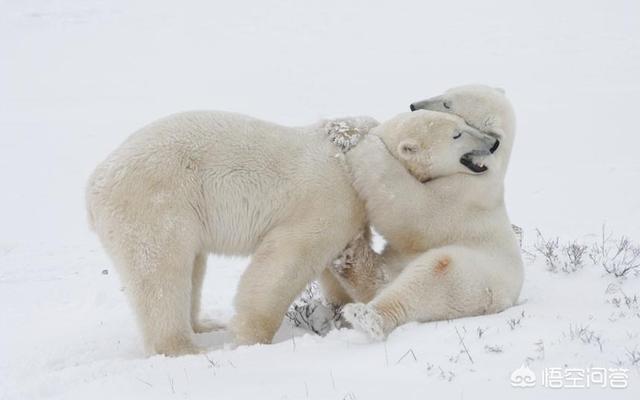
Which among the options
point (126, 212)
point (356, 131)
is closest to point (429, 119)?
point (356, 131)

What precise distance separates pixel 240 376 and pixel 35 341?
2453 mm

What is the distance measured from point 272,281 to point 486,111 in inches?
76.0

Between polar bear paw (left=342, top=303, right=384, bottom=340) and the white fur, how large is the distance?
2.16ft

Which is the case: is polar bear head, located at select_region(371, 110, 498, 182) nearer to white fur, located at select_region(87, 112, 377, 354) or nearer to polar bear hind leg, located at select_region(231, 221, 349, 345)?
white fur, located at select_region(87, 112, 377, 354)

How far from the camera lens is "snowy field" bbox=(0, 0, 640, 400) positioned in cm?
387

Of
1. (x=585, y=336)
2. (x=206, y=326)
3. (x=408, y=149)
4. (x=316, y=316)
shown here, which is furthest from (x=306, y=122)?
(x=585, y=336)

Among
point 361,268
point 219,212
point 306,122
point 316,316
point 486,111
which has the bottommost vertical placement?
point 306,122

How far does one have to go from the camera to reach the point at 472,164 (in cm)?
534

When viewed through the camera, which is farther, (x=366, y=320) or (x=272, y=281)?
(x=272, y=281)

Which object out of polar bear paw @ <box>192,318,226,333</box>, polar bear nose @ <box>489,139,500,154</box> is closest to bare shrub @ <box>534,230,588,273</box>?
polar bear nose @ <box>489,139,500,154</box>

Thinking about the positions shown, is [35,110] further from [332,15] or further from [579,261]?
[579,261]

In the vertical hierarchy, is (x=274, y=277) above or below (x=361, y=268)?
above

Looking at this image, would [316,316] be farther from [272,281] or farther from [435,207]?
[435,207]

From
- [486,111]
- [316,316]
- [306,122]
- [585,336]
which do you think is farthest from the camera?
[306,122]
